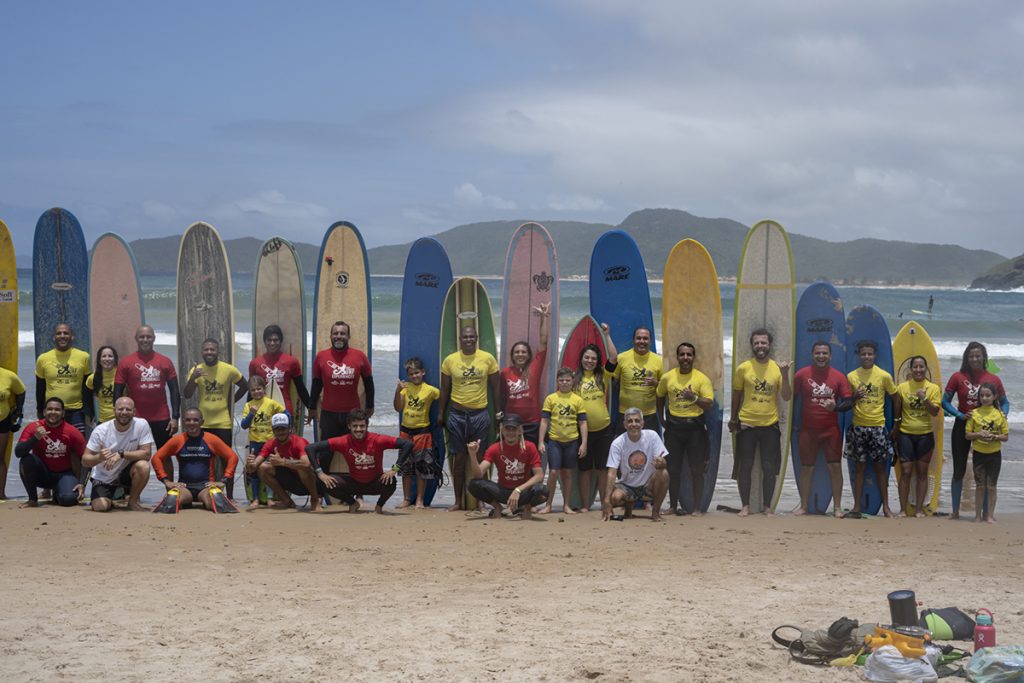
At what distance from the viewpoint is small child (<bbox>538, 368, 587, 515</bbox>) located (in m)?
6.26

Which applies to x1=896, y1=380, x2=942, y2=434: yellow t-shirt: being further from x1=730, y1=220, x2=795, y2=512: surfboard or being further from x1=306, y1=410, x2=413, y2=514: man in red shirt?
x1=306, y1=410, x2=413, y2=514: man in red shirt

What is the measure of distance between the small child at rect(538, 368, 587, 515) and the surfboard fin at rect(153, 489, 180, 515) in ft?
7.30

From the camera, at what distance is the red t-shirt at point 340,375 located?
655 cm

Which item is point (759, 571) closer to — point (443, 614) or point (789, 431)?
point (443, 614)

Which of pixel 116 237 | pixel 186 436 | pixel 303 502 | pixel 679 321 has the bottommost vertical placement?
pixel 303 502

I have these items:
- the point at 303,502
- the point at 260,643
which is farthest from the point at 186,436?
the point at 260,643

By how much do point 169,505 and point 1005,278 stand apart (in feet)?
246

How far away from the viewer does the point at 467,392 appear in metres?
6.40

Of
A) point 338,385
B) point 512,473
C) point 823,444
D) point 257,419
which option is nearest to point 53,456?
point 257,419

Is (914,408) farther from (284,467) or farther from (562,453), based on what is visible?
(284,467)

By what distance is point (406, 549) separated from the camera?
207 inches

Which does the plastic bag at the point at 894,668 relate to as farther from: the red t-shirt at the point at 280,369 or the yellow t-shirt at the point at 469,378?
the red t-shirt at the point at 280,369

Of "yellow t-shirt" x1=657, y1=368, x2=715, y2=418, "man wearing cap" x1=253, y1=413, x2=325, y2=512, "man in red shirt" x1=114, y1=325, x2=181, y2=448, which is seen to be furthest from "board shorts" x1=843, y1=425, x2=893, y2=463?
"man in red shirt" x1=114, y1=325, x2=181, y2=448

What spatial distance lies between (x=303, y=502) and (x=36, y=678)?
12.2ft
